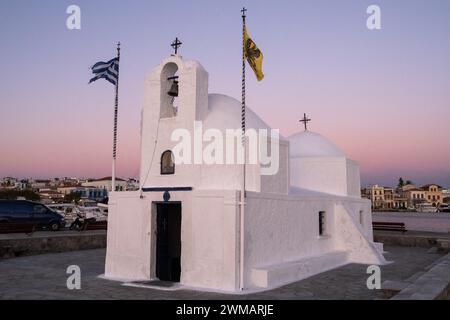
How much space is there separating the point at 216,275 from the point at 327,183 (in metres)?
10.4

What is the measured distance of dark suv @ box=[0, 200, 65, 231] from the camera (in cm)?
2545

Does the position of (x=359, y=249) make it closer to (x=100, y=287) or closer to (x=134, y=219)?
(x=134, y=219)

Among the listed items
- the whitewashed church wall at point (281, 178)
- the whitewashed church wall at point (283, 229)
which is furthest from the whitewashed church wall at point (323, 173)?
the whitewashed church wall at point (281, 178)

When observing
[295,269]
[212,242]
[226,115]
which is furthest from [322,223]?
[212,242]

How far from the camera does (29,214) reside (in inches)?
1031

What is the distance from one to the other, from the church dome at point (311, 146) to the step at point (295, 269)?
18.0ft

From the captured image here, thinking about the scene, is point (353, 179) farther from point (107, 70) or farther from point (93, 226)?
point (93, 226)

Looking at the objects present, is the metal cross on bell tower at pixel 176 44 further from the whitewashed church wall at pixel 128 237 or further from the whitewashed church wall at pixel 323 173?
the whitewashed church wall at pixel 323 173

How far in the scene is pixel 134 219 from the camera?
43.1ft

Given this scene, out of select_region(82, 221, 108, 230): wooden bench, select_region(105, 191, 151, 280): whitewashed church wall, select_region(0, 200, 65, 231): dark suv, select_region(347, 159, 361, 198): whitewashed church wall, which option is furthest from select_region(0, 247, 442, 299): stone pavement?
select_region(0, 200, 65, 231): dark suv

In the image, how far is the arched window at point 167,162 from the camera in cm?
1304

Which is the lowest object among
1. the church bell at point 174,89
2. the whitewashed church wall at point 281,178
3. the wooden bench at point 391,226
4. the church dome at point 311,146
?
the wooden bench at point 391,226

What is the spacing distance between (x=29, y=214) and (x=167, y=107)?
17.2m

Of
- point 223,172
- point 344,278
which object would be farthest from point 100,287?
point 344,278
